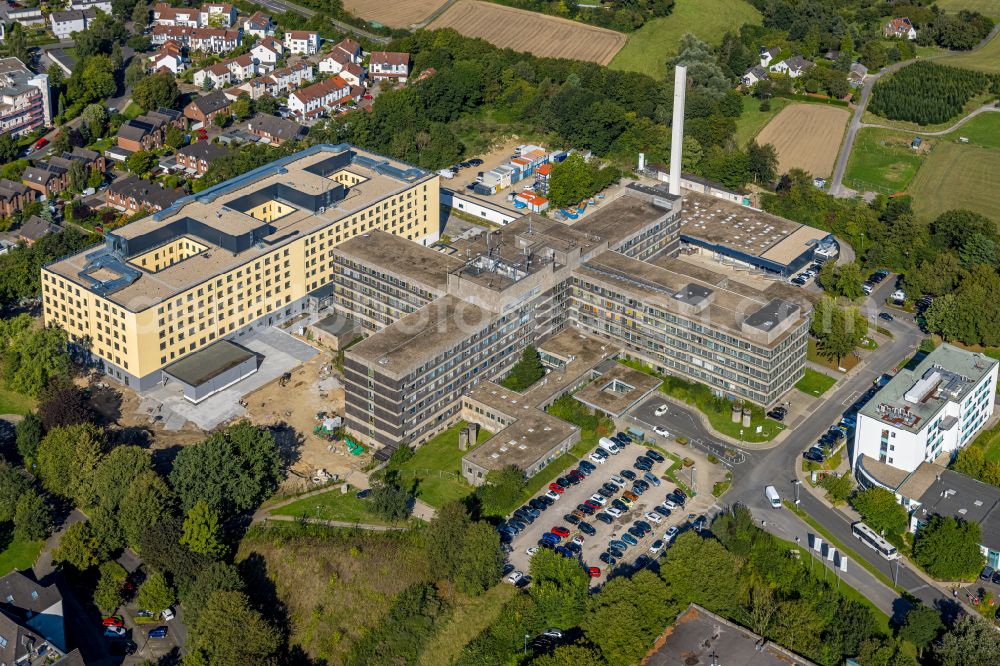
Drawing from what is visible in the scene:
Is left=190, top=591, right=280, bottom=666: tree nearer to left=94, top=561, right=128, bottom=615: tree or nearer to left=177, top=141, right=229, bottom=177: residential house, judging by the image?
left=94, top=561, right=128, bottom=615: tree

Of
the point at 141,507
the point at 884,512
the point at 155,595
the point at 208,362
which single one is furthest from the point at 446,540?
the point at 884,512

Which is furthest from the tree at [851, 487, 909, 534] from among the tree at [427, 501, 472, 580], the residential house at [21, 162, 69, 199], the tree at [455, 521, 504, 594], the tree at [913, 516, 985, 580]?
the residential house at [21, 162, 69, 199]

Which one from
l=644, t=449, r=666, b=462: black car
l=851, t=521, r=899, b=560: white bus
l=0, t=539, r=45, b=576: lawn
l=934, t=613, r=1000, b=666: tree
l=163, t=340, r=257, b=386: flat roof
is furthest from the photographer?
l=163, t=340, r=257, b=386: flat roof

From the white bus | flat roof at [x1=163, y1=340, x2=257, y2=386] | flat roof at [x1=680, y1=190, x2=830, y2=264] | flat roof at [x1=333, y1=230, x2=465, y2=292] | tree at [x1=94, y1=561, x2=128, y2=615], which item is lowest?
tree at [x1=94, y1=561, x2=128, y2=615]

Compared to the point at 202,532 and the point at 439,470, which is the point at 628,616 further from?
the point at 202,532

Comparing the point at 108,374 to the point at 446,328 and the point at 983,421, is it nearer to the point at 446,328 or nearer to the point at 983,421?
the point at 446,328
